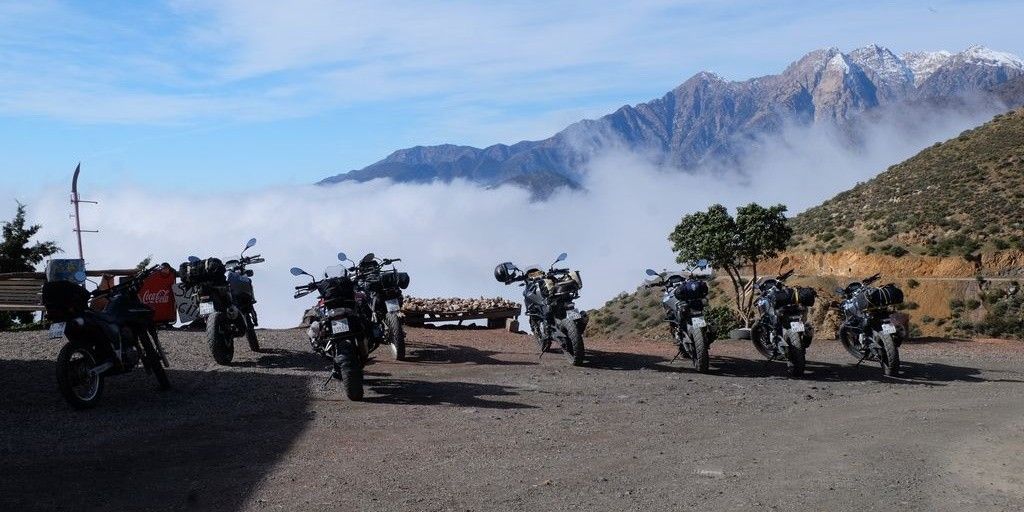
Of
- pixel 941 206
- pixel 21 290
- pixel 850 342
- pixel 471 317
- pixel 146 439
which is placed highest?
pixel 941 206

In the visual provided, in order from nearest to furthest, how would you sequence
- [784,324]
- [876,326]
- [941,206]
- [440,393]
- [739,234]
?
[440,393], [784,324], [876,326], [739,234], [941,206]

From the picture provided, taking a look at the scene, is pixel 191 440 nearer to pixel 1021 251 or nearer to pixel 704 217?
pixel 704 217

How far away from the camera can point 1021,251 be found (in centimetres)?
4400

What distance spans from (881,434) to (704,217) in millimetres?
21356

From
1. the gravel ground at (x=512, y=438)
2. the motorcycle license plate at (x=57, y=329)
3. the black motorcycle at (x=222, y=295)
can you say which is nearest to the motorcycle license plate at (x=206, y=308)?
the black motorcycle at (x=222, y=295)

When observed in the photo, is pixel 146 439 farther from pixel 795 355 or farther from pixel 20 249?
pixel 20 249

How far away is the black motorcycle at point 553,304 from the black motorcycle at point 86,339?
5670 mm

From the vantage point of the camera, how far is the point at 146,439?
828 cm

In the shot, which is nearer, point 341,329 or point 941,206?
point 341,329

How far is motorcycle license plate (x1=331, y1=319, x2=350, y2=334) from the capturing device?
10.2 meters

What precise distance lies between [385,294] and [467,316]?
191 inches

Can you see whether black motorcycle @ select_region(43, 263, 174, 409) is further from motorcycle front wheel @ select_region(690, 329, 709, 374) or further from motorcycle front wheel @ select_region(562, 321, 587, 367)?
motorcycle front wheel @ select_region(690, 329, 709, 374)

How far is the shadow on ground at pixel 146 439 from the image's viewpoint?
6.45m

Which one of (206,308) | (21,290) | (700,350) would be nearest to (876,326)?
(700,350)
